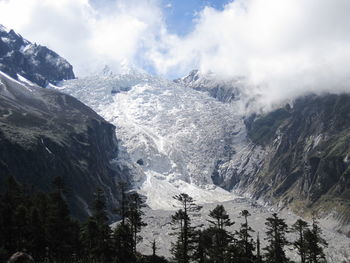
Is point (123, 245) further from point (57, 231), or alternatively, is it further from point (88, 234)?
point (57, 231)

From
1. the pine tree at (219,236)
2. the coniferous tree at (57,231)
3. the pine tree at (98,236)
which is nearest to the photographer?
the coniferous tree at (57,231)

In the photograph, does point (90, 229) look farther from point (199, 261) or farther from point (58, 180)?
point (199, 261)

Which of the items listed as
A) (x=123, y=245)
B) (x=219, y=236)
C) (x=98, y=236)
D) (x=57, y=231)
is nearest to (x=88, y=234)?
(x=98, y=236)

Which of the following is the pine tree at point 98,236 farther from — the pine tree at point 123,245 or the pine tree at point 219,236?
the pine tree at point 219,236

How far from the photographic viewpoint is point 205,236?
93.6m

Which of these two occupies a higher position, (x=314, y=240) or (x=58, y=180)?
(x=58, y=180)

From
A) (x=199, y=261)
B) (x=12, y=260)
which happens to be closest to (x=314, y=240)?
(x=199, y=261)

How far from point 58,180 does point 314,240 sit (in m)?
43.6

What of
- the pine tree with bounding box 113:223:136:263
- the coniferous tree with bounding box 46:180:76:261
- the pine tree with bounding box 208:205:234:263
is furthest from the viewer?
the pine tree with bounding box 208:205:234:263

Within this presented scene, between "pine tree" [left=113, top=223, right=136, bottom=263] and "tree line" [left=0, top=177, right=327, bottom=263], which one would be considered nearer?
"tree line" [left=0, top=177, right=327, bottom=263]

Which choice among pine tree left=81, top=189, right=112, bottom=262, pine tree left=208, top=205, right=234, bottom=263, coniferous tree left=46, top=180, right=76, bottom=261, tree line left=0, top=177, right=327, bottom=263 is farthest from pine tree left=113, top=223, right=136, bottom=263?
pine tree left=208, top=205, right=234, bottom=263

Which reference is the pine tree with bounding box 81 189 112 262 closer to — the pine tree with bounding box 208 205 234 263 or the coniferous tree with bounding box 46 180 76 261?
the coniferous tree with bounding box 46 180 76 261

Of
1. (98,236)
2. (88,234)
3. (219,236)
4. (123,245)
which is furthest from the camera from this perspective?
(219,236)

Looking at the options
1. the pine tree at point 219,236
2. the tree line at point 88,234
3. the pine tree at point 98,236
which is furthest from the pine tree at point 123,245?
the pine tree at point 219,236
